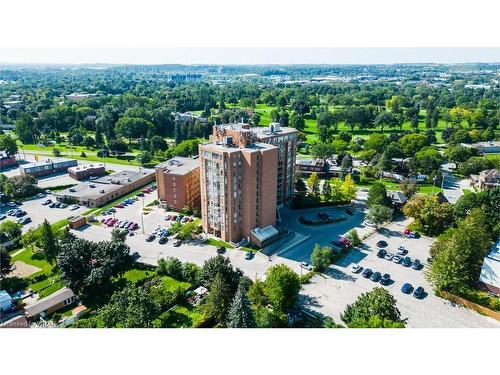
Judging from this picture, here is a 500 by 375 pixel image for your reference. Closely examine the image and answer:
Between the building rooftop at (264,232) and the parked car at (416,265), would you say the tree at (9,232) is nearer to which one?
the building rooftop at (264,232)

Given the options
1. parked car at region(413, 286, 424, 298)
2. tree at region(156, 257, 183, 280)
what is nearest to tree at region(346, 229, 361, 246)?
parked car at region(413, 286, 424, 298)

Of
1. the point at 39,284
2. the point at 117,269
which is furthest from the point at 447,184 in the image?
the point at 39,284

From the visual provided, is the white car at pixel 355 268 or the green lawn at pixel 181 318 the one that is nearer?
the green lawn at pixel 181 318

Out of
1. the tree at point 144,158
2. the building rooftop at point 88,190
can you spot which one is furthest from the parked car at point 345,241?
the tree at point 144,158

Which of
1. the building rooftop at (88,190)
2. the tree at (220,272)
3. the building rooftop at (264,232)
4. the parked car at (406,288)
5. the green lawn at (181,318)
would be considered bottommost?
the green lawn at (181,318)

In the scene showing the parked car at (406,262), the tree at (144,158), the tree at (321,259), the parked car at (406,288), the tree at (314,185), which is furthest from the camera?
the tree at (144,158)

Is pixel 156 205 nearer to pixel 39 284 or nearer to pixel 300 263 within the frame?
pixel 39 284

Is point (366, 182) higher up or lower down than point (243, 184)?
lower down
